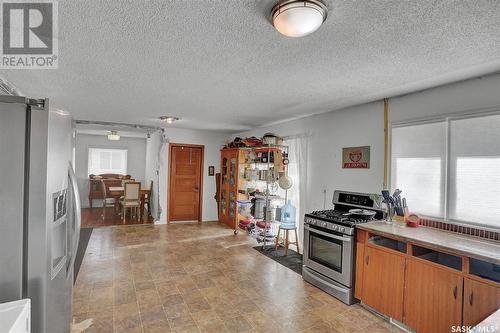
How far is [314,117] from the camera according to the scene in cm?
442

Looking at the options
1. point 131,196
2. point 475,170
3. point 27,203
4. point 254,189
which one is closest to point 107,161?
point 131,196

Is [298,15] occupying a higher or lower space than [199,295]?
higher

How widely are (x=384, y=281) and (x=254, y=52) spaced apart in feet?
7.72

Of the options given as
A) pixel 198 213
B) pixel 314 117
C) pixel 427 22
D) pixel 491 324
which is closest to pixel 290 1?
pixel 427 22

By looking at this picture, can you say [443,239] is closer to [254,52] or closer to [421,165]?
[421,165]

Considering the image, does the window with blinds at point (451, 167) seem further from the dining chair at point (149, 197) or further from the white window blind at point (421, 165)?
the dining chair at point (149, 197)

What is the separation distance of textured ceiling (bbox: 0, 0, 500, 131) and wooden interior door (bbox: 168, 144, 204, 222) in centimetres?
310

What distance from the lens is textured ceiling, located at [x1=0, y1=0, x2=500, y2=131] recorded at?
4.94 feet

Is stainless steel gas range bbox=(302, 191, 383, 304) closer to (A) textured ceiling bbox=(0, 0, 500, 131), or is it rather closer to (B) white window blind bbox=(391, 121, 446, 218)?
(B) white window blind bbox=(391, 121, 446, 218)

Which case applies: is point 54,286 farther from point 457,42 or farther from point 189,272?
point 457,42

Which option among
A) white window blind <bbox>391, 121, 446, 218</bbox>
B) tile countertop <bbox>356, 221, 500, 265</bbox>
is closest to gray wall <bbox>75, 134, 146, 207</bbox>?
white window blind <bbox>391, 121, 446, 218</bbox>

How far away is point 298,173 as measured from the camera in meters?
4.71

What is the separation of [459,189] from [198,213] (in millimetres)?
5451

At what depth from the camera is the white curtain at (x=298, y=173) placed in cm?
459
